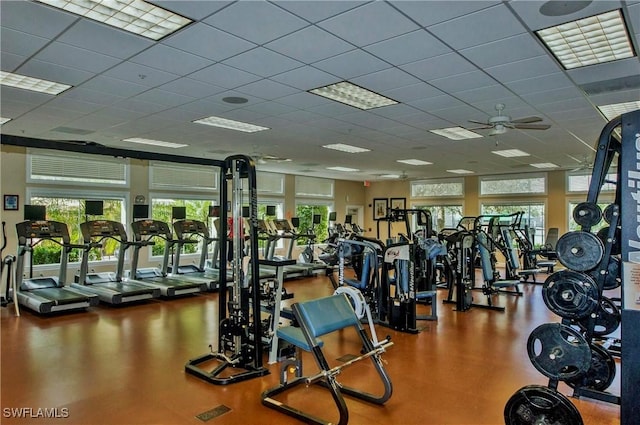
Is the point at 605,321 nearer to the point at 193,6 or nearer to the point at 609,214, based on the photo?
the point at 609,214

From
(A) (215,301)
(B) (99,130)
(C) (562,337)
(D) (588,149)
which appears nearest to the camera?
(C) (562,337)

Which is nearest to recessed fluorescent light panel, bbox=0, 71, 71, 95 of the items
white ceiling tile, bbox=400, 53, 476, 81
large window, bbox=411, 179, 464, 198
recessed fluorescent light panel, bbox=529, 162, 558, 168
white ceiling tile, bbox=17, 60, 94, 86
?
white ceiling tile, bbox=17, 60, 94, 86

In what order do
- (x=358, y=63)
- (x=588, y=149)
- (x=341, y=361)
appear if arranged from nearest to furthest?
1. (x=358, y=63)
2. (x=341, y=361)
3. (x=588, y=149)

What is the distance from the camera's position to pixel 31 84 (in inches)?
186

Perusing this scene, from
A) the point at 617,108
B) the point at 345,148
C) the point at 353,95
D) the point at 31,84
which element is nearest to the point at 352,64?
the point at 353,95

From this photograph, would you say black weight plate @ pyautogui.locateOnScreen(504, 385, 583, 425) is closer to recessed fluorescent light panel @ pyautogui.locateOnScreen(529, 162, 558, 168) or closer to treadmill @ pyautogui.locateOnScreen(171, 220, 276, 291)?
treadmill @ pyautogui.locateOnScreen(171, 220, 276, 291)

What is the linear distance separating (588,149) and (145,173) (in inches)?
386

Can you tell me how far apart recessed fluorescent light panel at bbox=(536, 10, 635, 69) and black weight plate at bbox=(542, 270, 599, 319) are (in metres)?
2.03

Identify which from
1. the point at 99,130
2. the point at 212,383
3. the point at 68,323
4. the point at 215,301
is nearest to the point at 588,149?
the point at 215,301

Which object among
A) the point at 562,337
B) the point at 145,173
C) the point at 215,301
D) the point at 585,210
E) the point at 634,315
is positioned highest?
the point at 145,173

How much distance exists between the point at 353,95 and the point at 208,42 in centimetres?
213

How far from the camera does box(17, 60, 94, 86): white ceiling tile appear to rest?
4055 millimetres

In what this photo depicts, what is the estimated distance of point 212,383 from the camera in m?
3.84

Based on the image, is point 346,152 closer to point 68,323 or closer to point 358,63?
point 358,63
